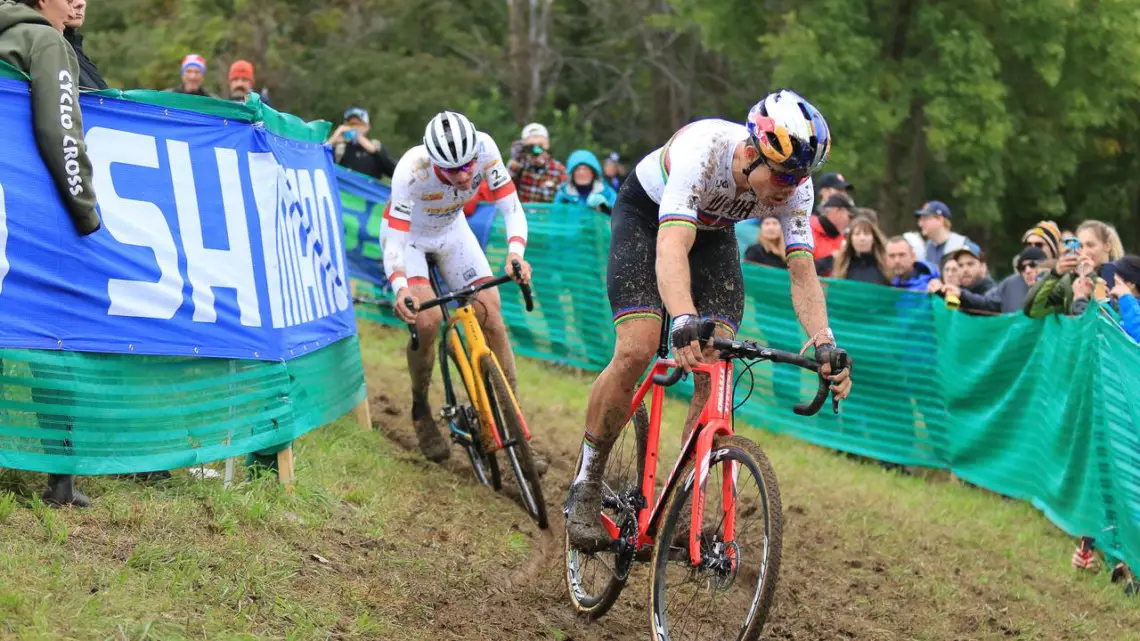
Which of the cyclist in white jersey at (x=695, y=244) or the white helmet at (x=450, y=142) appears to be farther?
the white helmet at (x=450, y=142)

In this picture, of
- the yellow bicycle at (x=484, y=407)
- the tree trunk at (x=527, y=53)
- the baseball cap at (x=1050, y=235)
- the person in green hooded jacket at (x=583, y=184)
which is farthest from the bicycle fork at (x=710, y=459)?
the tree trunk at (x=527, y=53)

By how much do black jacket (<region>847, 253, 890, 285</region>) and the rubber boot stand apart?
763 centimetres

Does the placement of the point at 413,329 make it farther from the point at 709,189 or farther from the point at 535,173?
the point at 535,173

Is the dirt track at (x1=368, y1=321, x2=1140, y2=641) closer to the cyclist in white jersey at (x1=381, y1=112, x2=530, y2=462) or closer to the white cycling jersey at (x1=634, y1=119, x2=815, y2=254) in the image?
the cyclist in white jersey at (x1=381, y1=112, x2=530, y2=462)

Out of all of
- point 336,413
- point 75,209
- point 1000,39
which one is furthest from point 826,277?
point 1000,39

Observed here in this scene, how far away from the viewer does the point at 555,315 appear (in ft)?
49.4

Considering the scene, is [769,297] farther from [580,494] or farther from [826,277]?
[580,494]

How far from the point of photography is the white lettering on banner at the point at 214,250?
671 cm

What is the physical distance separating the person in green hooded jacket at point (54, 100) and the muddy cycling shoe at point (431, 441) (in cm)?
357

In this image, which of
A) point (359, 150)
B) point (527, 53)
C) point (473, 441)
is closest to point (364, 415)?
point (473, 441)

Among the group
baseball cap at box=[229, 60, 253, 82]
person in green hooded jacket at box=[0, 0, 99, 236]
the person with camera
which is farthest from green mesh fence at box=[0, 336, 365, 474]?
the person with camera

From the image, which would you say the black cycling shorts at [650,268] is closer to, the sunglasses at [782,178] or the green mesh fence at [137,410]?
the sunglasses at [782,178]

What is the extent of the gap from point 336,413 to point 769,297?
5562 mm

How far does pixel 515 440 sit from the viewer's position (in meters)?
8.24
